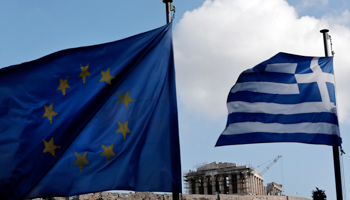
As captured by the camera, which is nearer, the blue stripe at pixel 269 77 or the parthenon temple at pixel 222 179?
the blue stripe at pixel 269 77

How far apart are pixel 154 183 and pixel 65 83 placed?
81.0 inches

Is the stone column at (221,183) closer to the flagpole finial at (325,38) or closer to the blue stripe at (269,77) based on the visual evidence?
the blue stripe at (269,77)

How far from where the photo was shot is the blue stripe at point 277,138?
8.36m

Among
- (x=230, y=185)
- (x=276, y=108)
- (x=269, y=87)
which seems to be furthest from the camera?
(x=230, y=185)

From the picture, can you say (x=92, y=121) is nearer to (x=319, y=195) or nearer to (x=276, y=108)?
(x=276, y=108)

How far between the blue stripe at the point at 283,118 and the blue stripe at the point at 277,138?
24 centimetres

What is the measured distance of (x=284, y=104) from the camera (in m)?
8.74

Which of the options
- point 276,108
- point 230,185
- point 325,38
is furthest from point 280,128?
point 230,185

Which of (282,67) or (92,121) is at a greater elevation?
(282,67)

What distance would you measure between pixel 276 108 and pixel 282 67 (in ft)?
2.55

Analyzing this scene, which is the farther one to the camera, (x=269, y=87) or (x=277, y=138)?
(x=269, y=87)

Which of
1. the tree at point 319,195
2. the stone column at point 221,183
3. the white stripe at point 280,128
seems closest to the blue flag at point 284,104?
the white stripe at point 280,128

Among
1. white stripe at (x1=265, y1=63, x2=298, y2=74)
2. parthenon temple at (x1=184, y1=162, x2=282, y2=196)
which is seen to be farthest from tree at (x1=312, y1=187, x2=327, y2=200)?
white stripe at (x1=265, y1=63, x2=298, y2=74)

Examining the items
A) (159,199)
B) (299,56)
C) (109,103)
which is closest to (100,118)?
(109,103)
